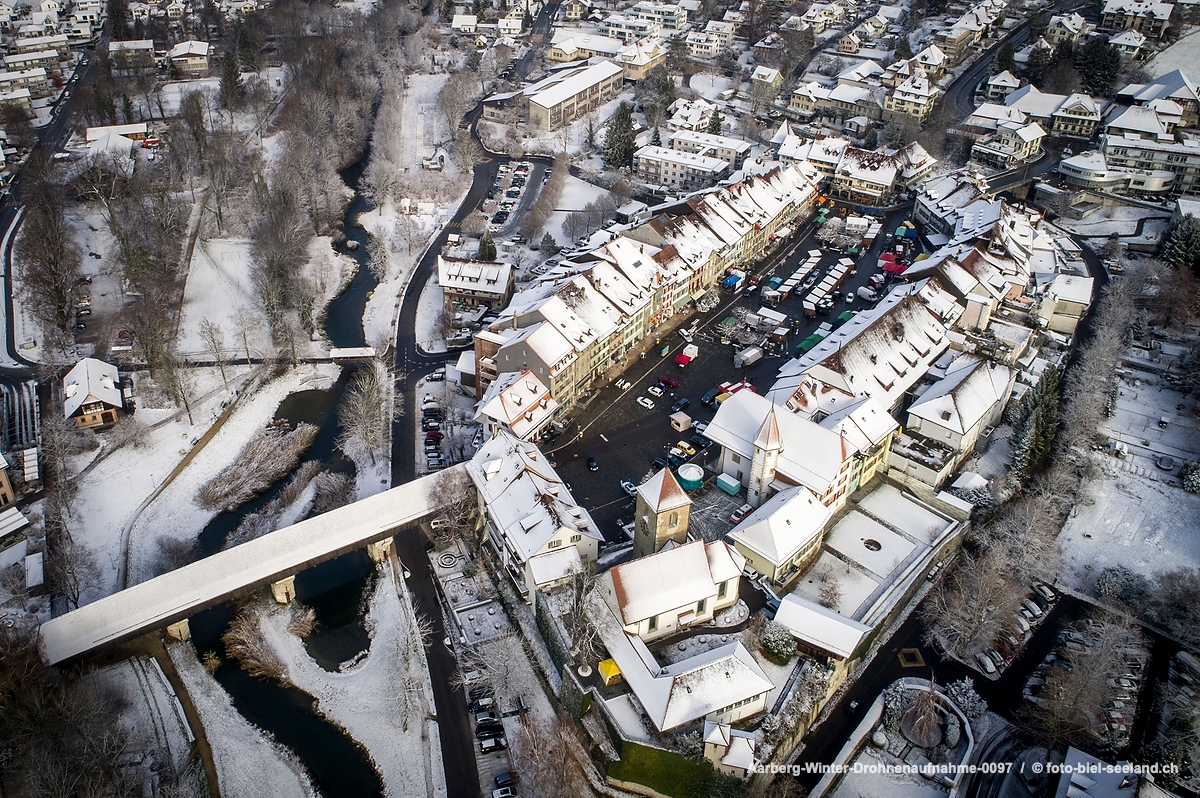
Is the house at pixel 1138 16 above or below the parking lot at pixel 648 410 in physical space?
above

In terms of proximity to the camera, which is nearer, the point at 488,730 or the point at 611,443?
the point at 488,730

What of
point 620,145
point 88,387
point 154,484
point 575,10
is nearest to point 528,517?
point 154,484

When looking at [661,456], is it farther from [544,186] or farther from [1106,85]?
[1106,85]

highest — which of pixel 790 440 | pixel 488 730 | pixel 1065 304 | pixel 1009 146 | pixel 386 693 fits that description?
pixel 1009 146

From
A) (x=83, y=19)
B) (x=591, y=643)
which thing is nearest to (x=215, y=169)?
(x=591, y=643)

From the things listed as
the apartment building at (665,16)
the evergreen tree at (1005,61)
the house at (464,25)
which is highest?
the evergreen tree at (1005,61)

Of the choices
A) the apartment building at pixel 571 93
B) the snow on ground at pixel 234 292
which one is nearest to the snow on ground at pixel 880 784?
the snow on ground at pixel 234 292

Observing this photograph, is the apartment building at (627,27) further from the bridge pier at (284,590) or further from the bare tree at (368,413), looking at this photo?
the bridge pier at (284,590)

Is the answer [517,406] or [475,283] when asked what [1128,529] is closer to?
[517,406]
